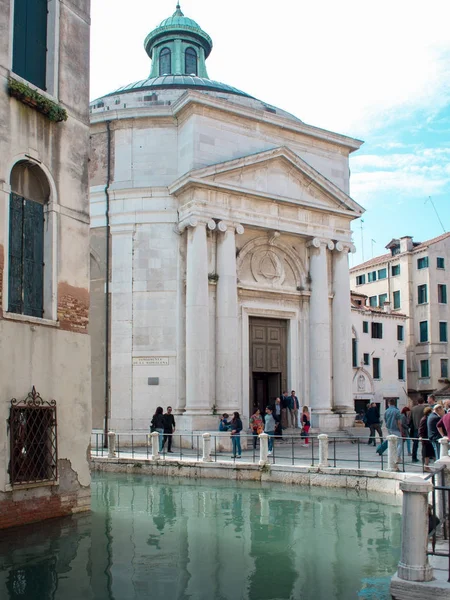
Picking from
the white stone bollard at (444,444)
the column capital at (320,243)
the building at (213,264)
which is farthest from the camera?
the column capital at (320,243)

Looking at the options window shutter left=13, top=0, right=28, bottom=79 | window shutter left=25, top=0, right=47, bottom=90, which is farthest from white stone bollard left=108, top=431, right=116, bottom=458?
window shutter left=13, top=0, right=28, bottom=79

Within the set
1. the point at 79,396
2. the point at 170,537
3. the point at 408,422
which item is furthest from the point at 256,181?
the point at 170,537

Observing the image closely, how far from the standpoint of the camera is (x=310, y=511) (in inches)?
543

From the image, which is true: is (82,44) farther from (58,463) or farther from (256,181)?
(256,181)

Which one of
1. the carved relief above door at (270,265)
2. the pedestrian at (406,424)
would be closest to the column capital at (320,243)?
the carved relief above door at (270,265)

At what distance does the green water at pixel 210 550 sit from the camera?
8.48 metres

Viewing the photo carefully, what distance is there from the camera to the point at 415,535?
708 centimetres

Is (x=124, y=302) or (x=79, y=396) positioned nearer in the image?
(x=79, y=396)

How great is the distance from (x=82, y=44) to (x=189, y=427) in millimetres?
13675

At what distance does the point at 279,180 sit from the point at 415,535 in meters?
21.0

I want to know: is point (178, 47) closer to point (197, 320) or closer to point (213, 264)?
point (213, 264)

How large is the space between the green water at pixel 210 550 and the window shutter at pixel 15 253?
12.5ft

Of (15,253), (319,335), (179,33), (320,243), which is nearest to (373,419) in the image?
(319,335)

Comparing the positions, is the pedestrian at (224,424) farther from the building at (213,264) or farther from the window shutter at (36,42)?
the window shutter at (36,42)
